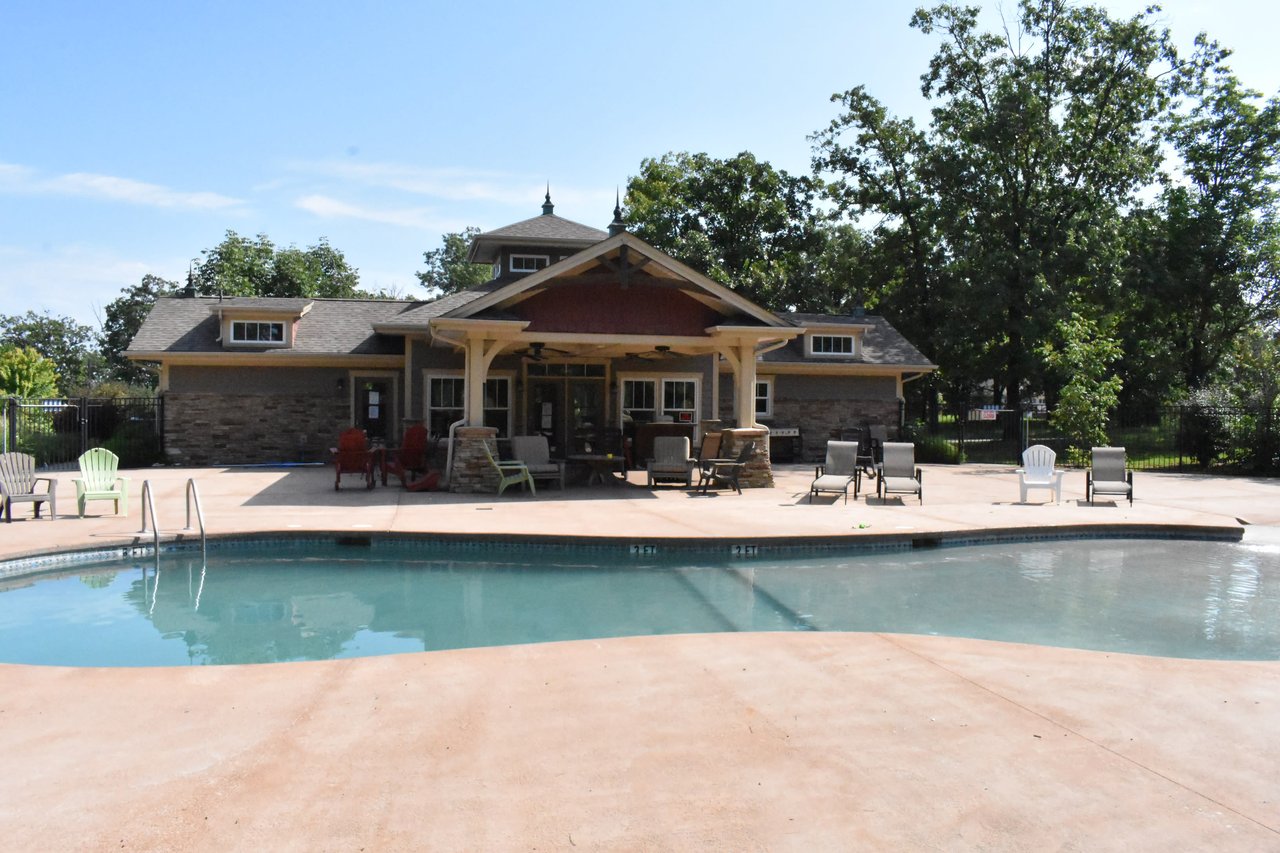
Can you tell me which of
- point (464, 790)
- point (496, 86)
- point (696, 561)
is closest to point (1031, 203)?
point (496, 86)

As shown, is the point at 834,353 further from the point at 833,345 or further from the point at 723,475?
the point at 723,475

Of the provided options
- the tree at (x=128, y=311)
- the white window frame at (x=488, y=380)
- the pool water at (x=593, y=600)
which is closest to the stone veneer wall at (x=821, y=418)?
the white window frame at (x=488, y=380)

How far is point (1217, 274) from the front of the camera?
29297 millimetres

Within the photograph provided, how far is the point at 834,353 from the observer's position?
23.4 m

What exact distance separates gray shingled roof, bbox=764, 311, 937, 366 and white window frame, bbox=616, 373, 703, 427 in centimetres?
275

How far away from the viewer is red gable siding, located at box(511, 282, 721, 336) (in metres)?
14.7

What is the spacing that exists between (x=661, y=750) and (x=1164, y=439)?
82.6ft

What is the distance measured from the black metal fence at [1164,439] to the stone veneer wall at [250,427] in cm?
1469

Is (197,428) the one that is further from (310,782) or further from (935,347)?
(935,347)

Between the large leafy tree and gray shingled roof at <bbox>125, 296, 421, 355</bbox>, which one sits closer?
gray shingled roof at <bbox>125, 296, 421, 355</bbox>

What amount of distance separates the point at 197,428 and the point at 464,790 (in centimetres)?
1856

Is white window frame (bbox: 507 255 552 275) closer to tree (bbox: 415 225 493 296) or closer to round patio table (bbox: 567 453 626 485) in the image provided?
round patio table (bbox: 567 453 626 485)

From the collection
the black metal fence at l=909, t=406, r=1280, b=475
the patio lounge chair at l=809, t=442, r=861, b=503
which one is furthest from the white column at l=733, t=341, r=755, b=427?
the black metal fence at l=909, t=406, r=1280, b=475

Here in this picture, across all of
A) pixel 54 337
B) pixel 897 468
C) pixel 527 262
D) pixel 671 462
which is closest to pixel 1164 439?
pixel 897 468
